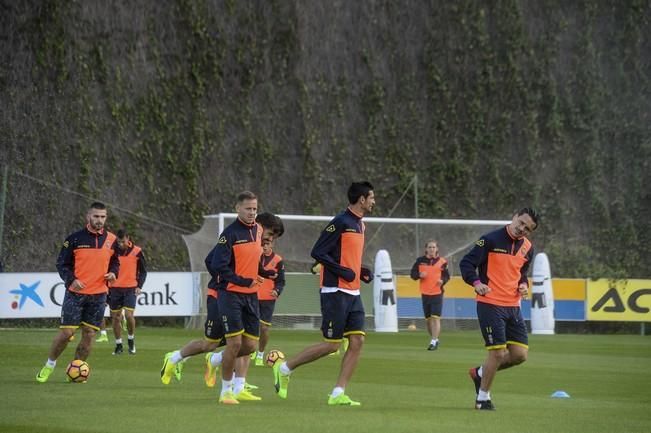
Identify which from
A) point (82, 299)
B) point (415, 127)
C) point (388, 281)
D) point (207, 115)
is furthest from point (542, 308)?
point (82, 299)

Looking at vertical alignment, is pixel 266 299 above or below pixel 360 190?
below

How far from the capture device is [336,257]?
12820 mm

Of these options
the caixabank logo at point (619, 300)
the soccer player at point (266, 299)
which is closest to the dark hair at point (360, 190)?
the soccer player at point (266, 299)

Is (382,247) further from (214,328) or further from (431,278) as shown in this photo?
(214,328)

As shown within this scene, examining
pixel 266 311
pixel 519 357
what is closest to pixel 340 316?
pixel 519 357

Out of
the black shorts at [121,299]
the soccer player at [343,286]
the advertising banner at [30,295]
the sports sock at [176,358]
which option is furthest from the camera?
the advertising banner at [30,295]

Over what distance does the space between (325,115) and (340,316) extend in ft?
88.8

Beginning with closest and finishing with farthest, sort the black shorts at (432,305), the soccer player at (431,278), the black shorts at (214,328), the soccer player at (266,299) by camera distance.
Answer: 1. the black shorts at (214,328)
2. the soccer player at (266,299)
3. the black shorts at (432,305)
4. the soccer player at (431,278)

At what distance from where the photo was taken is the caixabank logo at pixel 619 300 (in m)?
34.2

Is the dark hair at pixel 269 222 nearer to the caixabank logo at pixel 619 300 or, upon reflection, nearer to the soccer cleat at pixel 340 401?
the soccer cleat at pixel 340 401

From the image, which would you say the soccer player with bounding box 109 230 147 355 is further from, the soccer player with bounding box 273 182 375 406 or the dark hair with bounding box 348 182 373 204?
the dark hair with bounding box 348 182 373 204

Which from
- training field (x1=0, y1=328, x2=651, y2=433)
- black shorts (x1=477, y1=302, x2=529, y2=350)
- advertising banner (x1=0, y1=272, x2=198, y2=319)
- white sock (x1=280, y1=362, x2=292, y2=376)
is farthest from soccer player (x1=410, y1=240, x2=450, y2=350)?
black shorts (x1=477, y1=302, x2=529, y2=350)

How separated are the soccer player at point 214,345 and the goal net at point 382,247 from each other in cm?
1756

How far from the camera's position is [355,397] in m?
13.9
